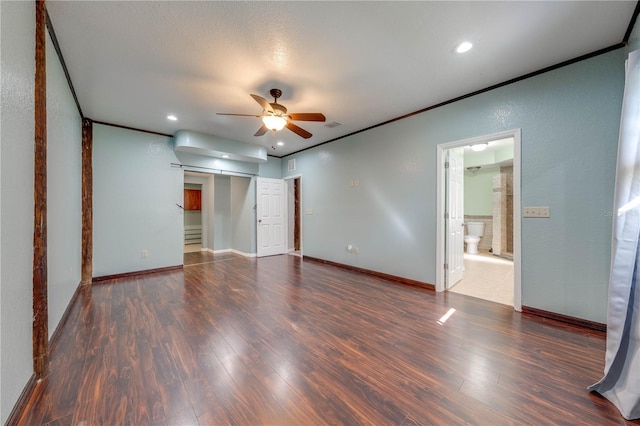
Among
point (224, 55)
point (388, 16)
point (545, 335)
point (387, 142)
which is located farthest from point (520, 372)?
point (224, 55)

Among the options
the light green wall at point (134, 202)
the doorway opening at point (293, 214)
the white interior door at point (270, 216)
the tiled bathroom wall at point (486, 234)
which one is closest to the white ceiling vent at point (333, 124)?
the white interior door at point (270, 216)

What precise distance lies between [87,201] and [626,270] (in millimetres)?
6036

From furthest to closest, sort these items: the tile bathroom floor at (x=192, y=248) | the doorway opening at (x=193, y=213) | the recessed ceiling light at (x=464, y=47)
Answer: the doorway opening at (x=193, y=213) < the tile bathroom floor at (x=192, y=248) < the recessed ceiling light at (x=464, y=47)

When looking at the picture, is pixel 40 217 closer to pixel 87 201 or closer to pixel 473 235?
pixel 87 201

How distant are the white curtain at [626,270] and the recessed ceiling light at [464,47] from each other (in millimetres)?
1045

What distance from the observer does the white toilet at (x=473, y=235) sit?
627cm

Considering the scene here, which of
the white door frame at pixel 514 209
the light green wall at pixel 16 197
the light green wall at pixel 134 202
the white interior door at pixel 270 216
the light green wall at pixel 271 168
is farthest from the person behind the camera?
the light green wall at pixel 271 168

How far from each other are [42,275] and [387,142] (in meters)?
4.18

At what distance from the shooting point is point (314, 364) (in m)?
1.77

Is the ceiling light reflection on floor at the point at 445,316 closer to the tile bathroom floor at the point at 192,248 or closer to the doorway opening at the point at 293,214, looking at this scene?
the doorway opening at the point at 293,214

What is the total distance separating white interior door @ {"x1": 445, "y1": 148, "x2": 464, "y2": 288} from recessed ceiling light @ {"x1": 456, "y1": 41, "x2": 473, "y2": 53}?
142 centimetres

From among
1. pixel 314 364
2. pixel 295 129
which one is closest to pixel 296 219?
pixel 295 129

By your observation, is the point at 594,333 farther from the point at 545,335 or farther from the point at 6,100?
the point at 6,100

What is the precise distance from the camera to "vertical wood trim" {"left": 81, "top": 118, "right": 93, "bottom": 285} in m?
3.73
